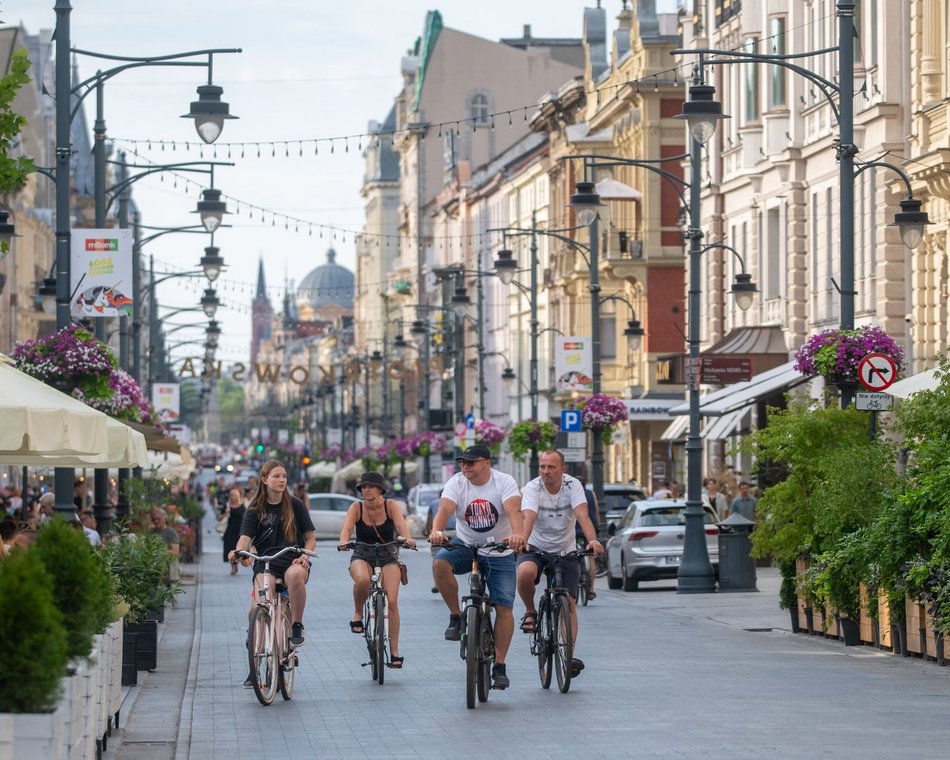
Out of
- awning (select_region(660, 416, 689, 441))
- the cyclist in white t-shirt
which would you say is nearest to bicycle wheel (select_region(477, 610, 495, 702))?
the cyclist in white t-shirt

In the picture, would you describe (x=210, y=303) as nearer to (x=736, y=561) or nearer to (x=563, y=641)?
(x=736, y=561)

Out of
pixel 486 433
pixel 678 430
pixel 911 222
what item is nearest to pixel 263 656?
pixel 911 222

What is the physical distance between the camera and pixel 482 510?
15.8 meters

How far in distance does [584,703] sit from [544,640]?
3.58ft

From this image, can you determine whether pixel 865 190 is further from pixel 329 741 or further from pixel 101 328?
pixel 329 741

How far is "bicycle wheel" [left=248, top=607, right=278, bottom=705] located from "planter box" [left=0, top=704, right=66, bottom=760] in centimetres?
686

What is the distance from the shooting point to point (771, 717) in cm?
1397

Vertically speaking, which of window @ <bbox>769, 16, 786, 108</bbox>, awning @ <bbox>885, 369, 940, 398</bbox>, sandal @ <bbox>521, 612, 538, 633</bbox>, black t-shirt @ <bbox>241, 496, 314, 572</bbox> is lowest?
sandal @ <bbox>521, 612, 538, 633</bbox>

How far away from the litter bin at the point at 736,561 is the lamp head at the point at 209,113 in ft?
32.6

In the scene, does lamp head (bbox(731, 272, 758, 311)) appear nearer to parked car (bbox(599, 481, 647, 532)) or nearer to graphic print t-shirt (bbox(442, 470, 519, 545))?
parked car (bbox(599, 481, 647, 532))

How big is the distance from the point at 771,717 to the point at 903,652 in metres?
5.34

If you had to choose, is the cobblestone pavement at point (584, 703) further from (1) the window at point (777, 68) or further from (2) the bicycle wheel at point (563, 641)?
(1) the window at point (777, 68)

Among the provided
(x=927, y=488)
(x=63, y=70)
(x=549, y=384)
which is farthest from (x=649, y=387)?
(x=927, y=488)

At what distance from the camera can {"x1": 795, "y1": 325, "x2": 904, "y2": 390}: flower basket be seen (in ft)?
77.2
